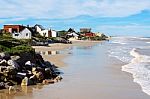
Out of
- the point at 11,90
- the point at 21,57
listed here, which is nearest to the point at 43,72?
the point at 21,57

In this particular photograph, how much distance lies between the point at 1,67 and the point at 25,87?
5.97 feet

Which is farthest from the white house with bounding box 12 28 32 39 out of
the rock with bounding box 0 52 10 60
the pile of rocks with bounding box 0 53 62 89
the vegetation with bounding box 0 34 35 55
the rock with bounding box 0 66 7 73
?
the rock with bounding box 0 66 7 73

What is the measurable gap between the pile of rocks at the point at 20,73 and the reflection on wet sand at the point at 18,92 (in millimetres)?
543

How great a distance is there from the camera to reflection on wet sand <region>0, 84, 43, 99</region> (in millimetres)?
16237

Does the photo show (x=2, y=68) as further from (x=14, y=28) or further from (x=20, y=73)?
(x=14, y=28)

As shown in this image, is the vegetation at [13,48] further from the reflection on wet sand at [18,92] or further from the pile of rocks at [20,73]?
the reflection on wet sand at [18,92]

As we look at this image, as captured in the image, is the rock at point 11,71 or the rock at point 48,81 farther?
the rock at point 48,81

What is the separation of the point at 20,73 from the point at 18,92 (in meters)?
2.82

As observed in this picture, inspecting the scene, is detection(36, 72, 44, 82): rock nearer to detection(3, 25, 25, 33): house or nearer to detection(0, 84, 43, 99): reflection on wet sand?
detection(0, 84, 43, 99): reflection on wet sand

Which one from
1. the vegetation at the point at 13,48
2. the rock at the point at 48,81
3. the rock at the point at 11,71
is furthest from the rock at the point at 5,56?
the rock at the point at 48,81

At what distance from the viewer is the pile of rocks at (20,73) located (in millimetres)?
18734

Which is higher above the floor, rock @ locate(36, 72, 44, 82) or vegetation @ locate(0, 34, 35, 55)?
vegetation @ locate(0, 34, 35, 55)

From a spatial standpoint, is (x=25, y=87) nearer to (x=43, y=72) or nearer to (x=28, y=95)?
(x=28, y=95)

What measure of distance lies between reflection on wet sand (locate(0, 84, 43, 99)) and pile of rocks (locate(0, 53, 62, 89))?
543 millimetres
